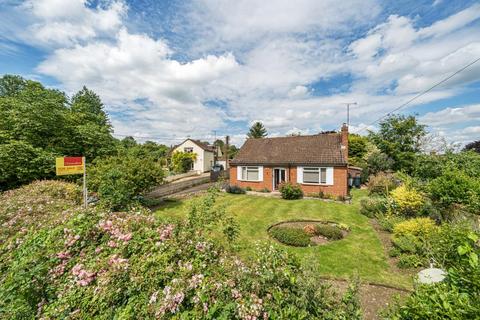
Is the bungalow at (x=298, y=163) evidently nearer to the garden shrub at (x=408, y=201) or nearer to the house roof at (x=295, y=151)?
the house roof at (x=295, y=151)

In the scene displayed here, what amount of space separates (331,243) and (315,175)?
29.4ft

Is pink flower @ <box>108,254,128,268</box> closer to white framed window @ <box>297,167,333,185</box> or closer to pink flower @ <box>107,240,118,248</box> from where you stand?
pink flower @ <box>107,240,118,248</box>

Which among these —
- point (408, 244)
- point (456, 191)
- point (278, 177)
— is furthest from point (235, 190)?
point (456, 191)

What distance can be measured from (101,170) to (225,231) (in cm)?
991

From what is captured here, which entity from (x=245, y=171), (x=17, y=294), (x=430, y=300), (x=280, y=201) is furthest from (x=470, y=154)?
(x=17, y=294)

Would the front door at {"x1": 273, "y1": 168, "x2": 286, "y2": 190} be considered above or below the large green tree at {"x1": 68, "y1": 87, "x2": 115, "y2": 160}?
below

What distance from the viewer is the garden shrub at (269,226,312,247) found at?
789cm

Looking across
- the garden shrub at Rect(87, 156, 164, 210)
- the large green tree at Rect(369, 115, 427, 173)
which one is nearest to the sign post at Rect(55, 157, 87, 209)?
the garden shrub at Rect(87, 156, 164, 210)

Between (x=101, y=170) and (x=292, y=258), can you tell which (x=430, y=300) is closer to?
(x=292, y=258)

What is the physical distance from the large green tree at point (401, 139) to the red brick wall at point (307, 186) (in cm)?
1101

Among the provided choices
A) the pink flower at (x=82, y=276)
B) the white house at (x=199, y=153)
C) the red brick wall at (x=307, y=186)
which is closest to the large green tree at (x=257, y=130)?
the white house at (x=199, y=153)

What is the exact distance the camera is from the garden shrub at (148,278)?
2.56 metres

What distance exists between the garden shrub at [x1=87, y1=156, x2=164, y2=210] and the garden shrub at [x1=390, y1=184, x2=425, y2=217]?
1195cm

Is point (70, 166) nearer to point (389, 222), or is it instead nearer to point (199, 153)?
point (389, 222)
